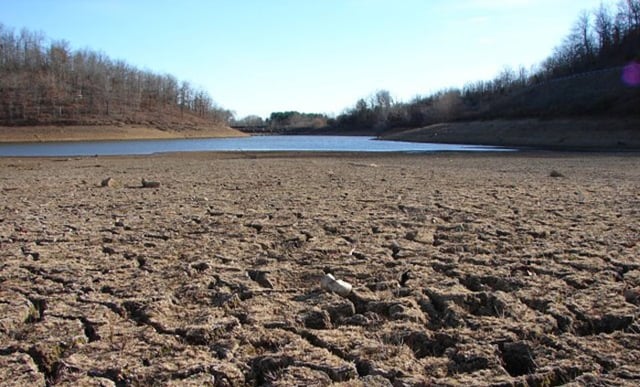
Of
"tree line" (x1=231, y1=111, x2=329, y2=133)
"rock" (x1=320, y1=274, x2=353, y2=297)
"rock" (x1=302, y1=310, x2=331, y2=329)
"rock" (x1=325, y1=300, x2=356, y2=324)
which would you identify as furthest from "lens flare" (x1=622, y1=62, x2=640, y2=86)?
"tree line" (x1=231, y1=111, x2=329, y2=133)

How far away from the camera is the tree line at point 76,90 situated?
306 feet

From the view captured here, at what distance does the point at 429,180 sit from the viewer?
1270 centimetres

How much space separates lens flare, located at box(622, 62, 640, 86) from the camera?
54.7m

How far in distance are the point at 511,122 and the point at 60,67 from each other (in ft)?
327

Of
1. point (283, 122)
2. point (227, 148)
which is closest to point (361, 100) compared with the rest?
point (283, 122)

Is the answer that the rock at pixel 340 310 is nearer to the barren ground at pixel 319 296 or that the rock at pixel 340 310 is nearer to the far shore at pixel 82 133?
the barren ground at pixel 319 296

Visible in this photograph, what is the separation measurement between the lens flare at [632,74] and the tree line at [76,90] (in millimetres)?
79871

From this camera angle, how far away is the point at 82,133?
81.4 metres

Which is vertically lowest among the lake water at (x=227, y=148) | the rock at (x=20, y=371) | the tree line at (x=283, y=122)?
the rock at (x=20, y=371)

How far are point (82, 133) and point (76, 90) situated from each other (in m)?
32.2

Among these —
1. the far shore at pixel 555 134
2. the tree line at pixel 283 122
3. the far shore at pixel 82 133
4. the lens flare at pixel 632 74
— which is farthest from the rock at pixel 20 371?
the tree line at pixel 283 122

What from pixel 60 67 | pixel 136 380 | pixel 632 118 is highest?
pixel 60 67

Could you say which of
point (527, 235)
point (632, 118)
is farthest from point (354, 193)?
point (632, 118)

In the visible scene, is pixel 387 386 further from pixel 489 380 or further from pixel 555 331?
pixel 555 331
